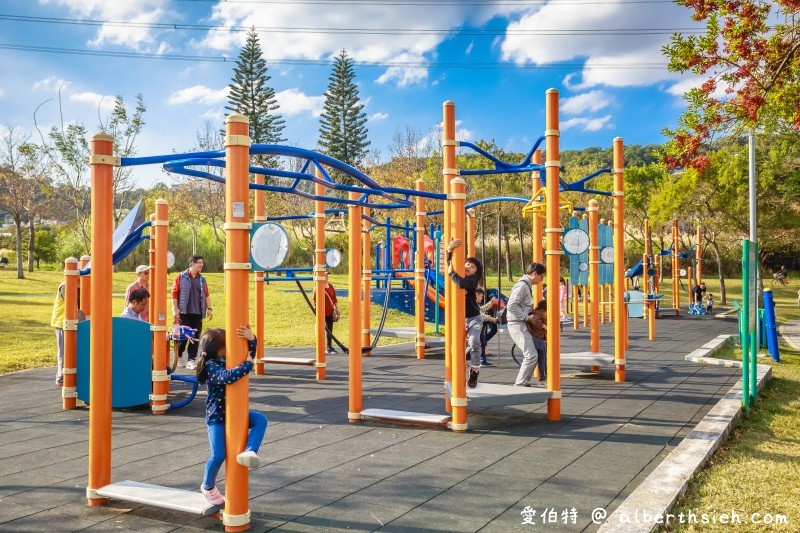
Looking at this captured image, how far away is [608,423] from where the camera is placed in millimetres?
7047

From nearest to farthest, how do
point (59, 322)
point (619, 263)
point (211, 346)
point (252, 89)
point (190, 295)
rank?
1. point (211, 346)
2. point (59, 322)
3. point (619, 263)
4. point (190, 295)
5. point (252, 89)

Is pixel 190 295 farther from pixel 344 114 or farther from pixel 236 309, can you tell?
pixel 344 114

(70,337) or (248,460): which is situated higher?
(70,337)

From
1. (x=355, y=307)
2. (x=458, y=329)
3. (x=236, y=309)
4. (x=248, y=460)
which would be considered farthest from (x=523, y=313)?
(x=248, y=460)

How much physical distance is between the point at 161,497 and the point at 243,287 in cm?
140

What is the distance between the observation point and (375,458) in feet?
18.8

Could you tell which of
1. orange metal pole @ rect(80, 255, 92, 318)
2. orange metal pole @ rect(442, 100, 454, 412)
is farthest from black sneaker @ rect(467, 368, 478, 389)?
orange metal pole @ rect(80, 255, 92, 318)

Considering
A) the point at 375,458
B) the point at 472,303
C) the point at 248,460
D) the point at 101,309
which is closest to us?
the point at 248,460

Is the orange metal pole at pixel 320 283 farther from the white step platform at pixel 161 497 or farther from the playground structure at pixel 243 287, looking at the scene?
the white step platform at pixel 161 497

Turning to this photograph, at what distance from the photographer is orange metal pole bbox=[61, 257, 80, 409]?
26.1ft

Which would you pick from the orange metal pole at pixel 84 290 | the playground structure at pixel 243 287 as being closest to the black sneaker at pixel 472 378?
the playground structure at pixel 243 287

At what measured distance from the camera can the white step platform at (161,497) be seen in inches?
163

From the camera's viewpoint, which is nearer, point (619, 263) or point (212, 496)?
point (212, 496)

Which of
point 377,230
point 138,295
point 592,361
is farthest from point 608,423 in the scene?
point 377,230
